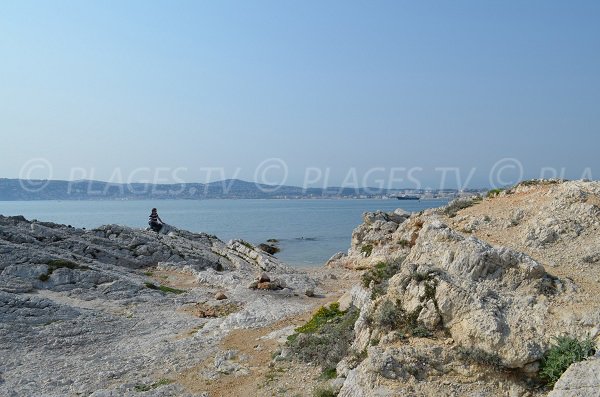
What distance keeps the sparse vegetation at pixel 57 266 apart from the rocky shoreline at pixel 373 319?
0.07 meters

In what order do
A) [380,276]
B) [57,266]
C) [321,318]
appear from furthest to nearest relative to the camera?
[57,266]
[321,318]
[380,276]

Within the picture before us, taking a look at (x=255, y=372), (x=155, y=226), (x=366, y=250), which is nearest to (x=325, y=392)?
(x=255, y=372)

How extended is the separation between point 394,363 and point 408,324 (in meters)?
1.30

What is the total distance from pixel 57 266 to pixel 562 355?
84.1 feet

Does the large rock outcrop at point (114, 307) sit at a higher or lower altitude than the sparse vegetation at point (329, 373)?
lower

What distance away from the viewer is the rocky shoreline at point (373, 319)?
32.0 feet

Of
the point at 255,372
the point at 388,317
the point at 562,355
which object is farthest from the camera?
the point at 255,372

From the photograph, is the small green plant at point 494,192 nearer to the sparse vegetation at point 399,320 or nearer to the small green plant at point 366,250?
the sparse vegetation at point 399,320

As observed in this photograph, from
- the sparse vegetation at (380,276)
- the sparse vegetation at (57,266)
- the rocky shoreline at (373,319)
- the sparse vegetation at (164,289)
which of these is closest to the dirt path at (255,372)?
the rocky shoreline at (373,319)

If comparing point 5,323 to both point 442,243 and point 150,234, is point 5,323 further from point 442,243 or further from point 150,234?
point 150,234

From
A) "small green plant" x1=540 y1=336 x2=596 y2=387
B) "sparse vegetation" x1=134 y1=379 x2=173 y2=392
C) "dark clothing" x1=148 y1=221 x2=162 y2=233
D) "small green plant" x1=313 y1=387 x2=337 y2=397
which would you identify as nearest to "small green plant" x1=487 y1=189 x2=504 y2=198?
"small green plant" x1=540 y1=336 x2=596 y2=387

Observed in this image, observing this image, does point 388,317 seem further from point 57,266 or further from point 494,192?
point 57,266

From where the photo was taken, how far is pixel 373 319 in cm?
1189

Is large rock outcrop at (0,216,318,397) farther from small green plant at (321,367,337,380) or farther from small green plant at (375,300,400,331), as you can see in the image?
small green plant at (375,300,400,331)
